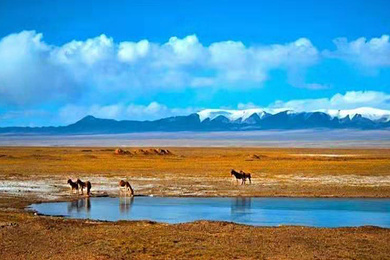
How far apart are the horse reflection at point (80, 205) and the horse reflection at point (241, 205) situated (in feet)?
21.6

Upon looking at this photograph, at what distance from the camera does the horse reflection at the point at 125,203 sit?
1027 inches

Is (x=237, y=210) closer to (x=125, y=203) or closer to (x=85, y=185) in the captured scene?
(x=125, y=203)

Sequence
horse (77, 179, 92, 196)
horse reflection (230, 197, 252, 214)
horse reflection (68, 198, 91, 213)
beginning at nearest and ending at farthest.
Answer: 1. horse reflection (230, 197, 252, 214)
2. horse reflection (68, 198, 91, 213)
3. horse (77, 179, 92, 196)

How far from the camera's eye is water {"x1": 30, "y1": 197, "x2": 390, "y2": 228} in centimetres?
2336

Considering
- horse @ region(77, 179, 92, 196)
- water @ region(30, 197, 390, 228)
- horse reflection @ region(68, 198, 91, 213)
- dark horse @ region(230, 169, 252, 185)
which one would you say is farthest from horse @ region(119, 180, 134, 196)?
dark horse @ region(230, 169, 252, 185)

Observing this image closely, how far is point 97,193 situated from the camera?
3300 cm

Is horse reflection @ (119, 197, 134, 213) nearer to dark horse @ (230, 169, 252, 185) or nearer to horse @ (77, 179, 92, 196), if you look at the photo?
horse @ (77, 179, 92, 196)

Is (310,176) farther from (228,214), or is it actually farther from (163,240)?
(163,240)

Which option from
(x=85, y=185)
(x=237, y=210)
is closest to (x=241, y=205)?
(x=237, y=210)

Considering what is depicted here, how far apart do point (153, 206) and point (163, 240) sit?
10.3 metres

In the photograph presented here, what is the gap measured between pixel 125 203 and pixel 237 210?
5734mm

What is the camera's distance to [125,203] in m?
28.7

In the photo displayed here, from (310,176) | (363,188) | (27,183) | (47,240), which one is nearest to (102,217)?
(47,240)

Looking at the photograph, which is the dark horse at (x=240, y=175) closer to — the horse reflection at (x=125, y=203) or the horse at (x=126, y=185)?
the horse at (x=126, y=185)
